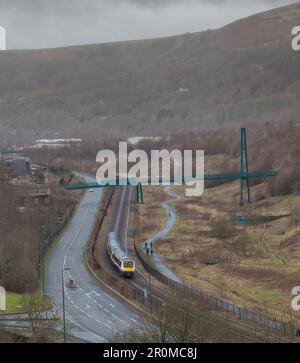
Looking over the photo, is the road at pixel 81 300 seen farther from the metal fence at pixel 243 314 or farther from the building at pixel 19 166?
the building at pixel 19 166

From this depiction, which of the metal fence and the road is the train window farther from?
the road

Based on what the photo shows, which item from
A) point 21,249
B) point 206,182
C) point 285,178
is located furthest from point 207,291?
point 206,182

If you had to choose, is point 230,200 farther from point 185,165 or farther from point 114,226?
point 185,165

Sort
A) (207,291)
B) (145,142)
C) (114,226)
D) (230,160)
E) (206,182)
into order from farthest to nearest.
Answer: (145,142) → (230,160) → (206,182) → (114,226) → (207,291)

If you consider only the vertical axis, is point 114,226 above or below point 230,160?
below

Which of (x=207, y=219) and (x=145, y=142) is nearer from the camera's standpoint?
(x=207, y=219)

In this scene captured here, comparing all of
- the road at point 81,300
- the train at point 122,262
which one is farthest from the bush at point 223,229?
the train at point 122,262

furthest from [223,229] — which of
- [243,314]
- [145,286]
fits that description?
[243,314]

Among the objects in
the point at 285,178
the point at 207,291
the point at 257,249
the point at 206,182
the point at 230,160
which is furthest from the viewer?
the point at 230,160
